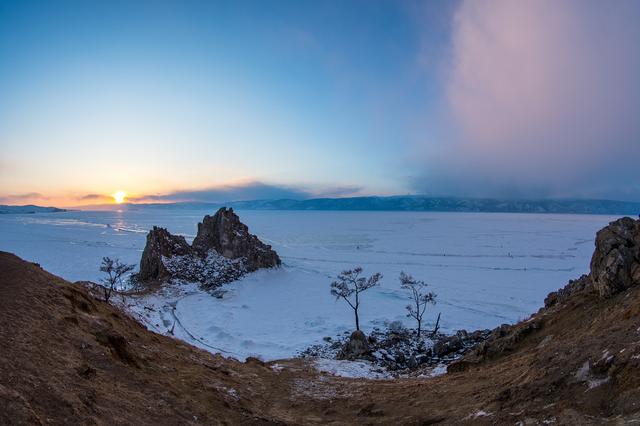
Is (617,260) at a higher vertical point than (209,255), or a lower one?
higher

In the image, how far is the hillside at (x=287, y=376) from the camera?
8562 millimetres

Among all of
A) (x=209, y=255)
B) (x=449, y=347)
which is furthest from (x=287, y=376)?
(x=209, y=255)

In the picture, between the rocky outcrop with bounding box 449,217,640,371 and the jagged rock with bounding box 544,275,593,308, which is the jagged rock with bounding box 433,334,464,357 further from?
the rocky outcrop with bounding box 449,217,640,371

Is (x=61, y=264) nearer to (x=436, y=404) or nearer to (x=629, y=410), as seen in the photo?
(x=436, y=404)

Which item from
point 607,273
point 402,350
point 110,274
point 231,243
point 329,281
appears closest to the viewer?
point 607,273

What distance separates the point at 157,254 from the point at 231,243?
13.9m

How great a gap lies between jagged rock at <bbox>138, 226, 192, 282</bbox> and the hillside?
45777 mm

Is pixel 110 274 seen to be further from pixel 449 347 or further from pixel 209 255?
pixel 449 347

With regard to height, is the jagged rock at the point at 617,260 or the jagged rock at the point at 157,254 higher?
the jagged rock at the point at 617,260

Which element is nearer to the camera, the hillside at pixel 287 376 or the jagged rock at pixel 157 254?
the hillside at pixel 287 376

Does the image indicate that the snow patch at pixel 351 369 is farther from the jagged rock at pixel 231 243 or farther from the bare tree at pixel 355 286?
the jagged rock at pixel 231 243

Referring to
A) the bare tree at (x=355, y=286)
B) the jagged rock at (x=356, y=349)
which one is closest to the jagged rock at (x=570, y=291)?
the jagged rock at (x=356, y=349)

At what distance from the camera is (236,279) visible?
64.8m

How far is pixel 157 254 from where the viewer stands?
62.6 meters
